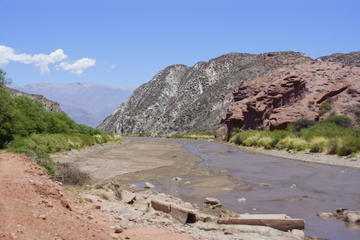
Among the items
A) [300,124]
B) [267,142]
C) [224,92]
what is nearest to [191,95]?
[224,92]

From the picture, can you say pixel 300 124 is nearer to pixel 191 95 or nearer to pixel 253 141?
pixel 253 141

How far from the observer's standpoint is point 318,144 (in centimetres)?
3591

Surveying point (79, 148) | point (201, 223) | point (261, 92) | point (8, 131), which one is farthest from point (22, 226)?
point (261, 92)

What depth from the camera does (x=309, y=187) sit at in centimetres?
1850

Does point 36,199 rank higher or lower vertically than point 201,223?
higher

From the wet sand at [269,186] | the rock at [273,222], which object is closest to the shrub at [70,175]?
the wet sand at [269,186]

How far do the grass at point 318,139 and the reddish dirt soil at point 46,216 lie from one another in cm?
2526

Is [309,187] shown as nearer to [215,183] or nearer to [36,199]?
[215,183]

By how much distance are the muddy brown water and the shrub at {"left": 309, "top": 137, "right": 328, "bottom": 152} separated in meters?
9.29

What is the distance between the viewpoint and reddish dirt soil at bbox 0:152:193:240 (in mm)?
7158

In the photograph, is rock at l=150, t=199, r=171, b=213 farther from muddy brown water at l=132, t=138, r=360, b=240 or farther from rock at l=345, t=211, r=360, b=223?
rock at l=345, t=211, r=360, b=223

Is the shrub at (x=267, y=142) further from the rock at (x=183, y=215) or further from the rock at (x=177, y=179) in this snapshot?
the rock at (x=183, y=215)

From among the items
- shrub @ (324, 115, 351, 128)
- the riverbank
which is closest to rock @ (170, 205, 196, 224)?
the riverbank

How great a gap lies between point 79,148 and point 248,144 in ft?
71.8
